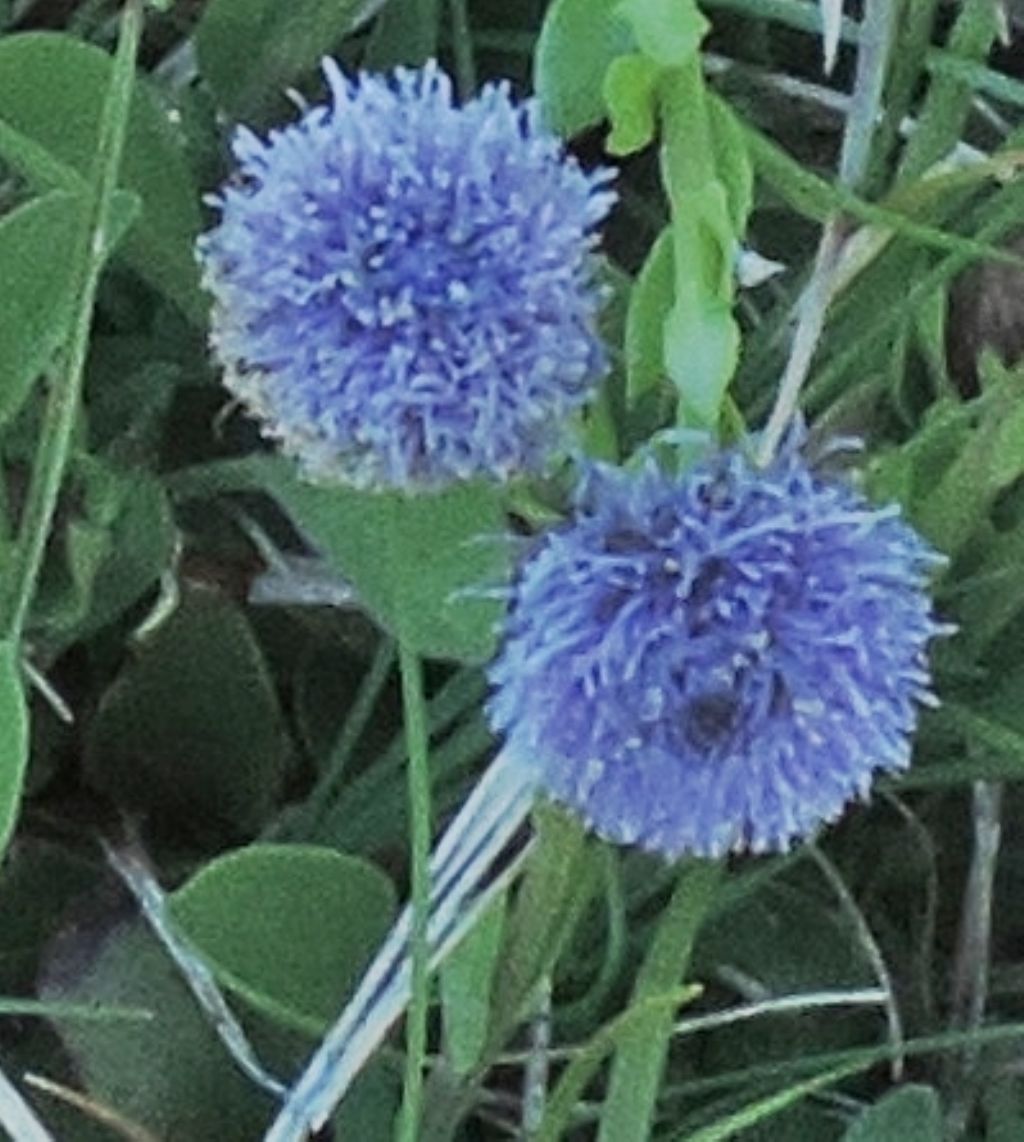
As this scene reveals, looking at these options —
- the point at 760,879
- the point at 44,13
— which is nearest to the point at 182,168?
the point at 44,13

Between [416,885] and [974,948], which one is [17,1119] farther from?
[974,948]

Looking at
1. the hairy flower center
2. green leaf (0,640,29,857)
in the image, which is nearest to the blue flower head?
the hairy flower center

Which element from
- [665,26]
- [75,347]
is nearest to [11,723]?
[75,347]

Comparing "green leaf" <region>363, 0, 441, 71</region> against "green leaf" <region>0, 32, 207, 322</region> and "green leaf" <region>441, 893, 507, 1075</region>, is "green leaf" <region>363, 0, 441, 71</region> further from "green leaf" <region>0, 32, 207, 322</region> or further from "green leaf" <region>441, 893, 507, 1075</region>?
"green leaf" <region>441, 893, 507, 1075</region>

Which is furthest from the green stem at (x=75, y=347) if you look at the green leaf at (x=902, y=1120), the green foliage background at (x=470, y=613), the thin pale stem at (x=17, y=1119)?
the green leaf at (x=902, y=1120)

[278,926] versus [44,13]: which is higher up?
[44,13]

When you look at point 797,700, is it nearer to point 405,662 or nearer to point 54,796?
point 405,662

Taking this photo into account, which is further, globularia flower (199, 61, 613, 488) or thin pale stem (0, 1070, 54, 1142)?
thin pale stem (0, 1070, 54, 1142)
